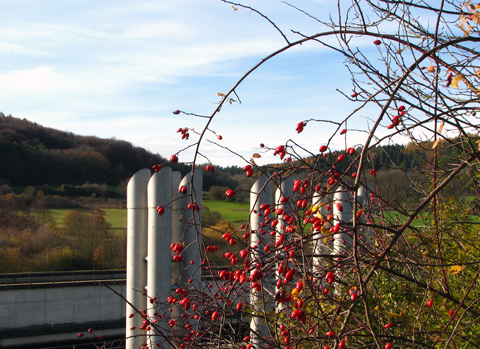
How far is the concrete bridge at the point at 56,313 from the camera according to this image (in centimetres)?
1413

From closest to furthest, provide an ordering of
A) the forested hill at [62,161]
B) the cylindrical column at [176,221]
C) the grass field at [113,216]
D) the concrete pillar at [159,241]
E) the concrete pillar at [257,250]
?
the concrete pillar at [257,250] → the concrete pillar at [159,241] → the cylindrical column at [176,221] → the grass field at [113,216] → the forested hill at [62,161]

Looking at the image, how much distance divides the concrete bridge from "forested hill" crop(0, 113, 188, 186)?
69.0ft

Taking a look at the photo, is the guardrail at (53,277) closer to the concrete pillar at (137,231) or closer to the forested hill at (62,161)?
the concrete pillar at (137,231)

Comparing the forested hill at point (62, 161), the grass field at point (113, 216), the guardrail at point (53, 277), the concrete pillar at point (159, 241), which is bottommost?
the guardrail at point (53, 277)

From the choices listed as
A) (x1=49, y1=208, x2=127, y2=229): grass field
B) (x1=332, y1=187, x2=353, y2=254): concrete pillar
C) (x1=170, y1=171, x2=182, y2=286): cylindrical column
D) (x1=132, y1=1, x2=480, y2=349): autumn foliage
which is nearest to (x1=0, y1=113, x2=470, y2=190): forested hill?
(x1=49, y1=208, x2=127, y2=229): grass field

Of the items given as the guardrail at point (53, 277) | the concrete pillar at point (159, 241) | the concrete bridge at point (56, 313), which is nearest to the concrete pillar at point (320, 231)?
the concrete pillar at point (159, 241)

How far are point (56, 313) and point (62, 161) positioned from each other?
2594 cm

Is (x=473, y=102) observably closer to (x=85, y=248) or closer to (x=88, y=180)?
(x=85, y=248)

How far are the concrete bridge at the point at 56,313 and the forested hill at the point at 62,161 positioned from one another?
828 inches

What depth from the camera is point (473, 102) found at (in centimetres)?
258

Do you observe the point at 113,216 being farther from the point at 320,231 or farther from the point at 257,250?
the point at 320,231

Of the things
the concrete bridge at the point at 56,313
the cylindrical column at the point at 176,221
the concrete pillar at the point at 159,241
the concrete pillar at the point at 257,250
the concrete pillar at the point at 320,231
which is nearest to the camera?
the concrete pillar at the point at 320,231

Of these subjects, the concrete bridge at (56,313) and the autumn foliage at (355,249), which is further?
the concrete bridge at (56,313)

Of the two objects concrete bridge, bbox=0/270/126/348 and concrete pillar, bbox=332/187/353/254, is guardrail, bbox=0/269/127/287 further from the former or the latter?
concrete pillar, bbox=332/187/353/254
